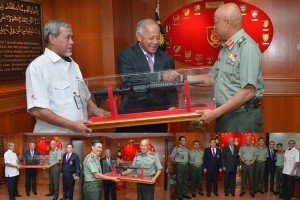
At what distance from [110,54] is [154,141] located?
4.16 metres

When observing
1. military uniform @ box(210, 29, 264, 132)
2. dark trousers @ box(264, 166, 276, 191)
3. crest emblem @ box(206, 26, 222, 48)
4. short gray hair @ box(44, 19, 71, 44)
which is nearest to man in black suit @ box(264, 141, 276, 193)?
dark trousers @ box(264, 166, 276, 191)

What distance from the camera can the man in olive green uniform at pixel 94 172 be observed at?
123cm

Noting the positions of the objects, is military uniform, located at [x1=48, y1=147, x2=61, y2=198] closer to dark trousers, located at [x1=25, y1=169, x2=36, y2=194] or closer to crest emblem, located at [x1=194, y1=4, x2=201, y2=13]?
dark trousers, located at [x1=25, y1=169, x2=36, y2=194]

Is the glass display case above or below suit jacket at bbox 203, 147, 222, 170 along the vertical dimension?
above

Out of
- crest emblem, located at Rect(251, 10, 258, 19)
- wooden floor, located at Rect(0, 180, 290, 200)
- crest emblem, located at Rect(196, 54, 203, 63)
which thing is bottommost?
wooden floor, located at Rect(0, 180, 290, 200)

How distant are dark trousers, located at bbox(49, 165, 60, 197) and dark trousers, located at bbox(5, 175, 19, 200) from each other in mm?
122

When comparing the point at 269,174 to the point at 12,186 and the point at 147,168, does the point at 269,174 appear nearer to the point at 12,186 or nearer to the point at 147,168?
the point at 147,168

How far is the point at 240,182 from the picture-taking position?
1248 mm

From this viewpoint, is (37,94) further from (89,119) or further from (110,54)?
(110,54)

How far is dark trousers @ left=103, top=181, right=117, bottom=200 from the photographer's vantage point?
122cm

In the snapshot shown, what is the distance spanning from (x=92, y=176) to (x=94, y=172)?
0.01m

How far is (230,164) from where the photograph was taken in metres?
1.24

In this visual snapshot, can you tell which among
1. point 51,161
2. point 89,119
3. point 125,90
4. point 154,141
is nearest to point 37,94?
point 89,119

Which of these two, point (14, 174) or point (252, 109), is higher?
point (252, 109)
